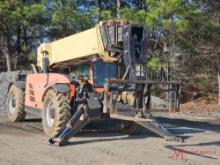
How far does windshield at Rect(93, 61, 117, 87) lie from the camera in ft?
41.1

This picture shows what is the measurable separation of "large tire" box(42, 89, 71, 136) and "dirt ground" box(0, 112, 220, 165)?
1.12 ft

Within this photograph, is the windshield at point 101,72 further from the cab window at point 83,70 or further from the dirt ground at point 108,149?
the dirt ground at point 108,149

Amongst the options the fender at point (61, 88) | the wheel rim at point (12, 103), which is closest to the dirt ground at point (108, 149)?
the fender at point (61, 88)

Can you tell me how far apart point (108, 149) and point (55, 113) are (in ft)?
7.02

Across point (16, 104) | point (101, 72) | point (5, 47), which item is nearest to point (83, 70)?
point (101, 72)

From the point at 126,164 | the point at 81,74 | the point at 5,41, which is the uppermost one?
the point at 5,41

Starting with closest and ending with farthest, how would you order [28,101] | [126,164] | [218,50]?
1. [126,164]
2. [28,101]
3. [218,50]

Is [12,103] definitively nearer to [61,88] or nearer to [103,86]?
[61,88]

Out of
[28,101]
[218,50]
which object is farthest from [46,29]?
[28,101]

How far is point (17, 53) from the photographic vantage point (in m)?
35.5

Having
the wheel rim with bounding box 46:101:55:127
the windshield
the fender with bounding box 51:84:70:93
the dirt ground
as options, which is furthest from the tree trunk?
the windshield

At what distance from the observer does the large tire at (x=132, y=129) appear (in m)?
13.5

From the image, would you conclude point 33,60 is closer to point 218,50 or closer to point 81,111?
point 218,50

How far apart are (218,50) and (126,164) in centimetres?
1887
